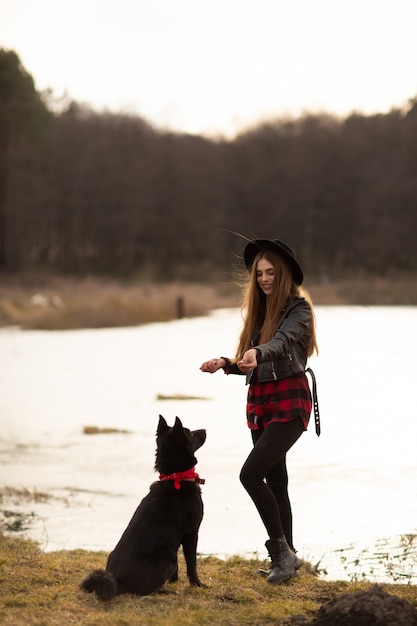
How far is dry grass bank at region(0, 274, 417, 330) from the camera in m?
24.4

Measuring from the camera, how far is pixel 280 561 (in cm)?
437

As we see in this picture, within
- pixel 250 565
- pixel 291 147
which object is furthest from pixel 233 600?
pixel 291 147

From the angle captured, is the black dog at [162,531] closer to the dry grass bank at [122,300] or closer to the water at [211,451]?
the water at [211,451]

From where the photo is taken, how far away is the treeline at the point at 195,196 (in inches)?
1864

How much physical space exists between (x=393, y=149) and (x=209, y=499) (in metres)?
39.6

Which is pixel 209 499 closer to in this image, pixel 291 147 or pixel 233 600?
pixel 233 600

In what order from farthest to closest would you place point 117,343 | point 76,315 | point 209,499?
1. point 76,315
2. point 117,343
3. point 209,499

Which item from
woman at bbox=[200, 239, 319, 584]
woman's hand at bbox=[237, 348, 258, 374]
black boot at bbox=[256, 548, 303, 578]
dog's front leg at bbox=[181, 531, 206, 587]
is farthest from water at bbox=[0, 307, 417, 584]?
woman's hand at bbox=[237, 348, 258, 374]

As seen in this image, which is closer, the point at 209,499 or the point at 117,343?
the point at 209,499

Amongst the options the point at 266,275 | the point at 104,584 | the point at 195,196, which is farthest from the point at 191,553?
the point at 195,196

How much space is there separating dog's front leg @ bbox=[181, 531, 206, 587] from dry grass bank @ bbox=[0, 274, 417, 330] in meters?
14.0

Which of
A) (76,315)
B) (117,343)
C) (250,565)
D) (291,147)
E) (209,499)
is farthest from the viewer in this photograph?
(291,147)

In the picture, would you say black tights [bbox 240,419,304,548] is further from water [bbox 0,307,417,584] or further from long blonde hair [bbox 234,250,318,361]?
water [bbox 0,307,417,584]

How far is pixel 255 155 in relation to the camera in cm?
5534
